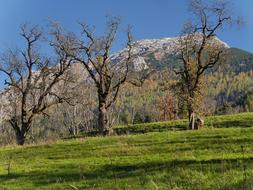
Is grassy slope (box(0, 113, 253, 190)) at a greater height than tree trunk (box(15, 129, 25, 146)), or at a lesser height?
lesser

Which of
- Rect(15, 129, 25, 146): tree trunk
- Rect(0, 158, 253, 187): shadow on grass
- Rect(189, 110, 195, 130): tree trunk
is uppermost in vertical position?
Rect(189, 110, 195, 130): tree trunk

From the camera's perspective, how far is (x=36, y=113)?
167 ft

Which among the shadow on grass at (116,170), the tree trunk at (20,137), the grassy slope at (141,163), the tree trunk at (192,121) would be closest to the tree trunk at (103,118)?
the tree trunk at (192,121)

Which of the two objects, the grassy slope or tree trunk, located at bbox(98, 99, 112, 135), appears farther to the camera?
tree trunk, located at bbox(98, 99, 112, 135)

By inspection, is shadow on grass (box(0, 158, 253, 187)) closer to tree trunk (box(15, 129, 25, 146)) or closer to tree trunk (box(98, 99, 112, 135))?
tree trunk (box(98, 99, 112, 135))

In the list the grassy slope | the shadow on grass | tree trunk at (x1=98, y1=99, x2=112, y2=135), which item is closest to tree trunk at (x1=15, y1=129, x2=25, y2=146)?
tree trunk at (x1=98, y1=99, x2=112, y2=135)

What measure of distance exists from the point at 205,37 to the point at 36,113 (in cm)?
1855

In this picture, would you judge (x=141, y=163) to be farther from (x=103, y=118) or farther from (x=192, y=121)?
(x=103, y=118)

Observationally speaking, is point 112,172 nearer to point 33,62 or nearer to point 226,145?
point 226,145

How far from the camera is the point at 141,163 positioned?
20.9m

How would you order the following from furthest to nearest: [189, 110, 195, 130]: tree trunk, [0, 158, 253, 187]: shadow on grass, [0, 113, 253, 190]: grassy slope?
[189, 110, 195, 130]: tree trunk, [0, 158, 253, 187]: shadow on grass, [0, 113, 253, 190]: grassy slope

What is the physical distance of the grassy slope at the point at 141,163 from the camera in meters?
14.1

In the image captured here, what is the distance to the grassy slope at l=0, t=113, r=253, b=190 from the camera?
557 inches

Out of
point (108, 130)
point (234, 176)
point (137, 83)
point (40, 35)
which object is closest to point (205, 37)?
point (137, 83)
